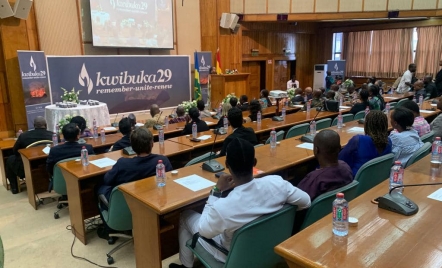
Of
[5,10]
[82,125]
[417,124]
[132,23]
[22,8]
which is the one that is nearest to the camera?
[417,124]

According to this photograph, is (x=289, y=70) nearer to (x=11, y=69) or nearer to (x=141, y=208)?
(x=11, y=69)

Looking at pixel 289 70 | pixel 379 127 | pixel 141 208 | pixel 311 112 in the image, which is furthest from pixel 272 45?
pixel 141 208

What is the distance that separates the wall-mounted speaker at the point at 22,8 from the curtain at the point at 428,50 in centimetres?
1241

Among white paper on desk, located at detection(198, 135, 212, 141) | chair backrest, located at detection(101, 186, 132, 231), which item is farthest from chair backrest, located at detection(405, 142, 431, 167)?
chair backrest, located at detection(101, 186, 132, 231)

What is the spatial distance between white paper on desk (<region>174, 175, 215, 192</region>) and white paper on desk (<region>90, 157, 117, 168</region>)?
101 cm

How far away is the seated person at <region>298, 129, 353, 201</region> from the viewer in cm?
215

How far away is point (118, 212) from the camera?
269 cm

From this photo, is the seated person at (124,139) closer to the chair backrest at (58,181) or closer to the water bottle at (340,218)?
the chair backrest at (58,181)

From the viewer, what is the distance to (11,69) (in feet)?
24.9

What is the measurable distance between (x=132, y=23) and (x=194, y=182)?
318 inches

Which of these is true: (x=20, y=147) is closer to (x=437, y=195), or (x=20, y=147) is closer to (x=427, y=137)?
(x=437, y=195)

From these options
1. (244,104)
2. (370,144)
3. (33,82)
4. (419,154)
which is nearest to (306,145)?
(370,144)

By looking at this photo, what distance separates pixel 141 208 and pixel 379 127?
2.08 m

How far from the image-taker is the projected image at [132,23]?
881cm
